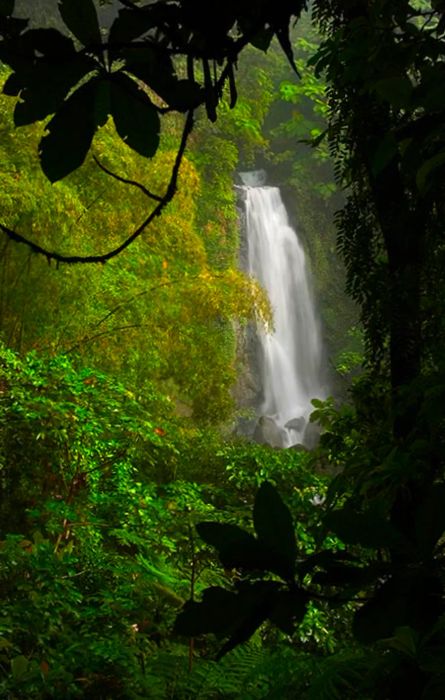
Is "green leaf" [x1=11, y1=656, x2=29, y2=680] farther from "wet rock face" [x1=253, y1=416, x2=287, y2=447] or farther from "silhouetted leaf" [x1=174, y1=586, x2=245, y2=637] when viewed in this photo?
"wet rock face" [x1=253, y1=416, x2=287, y2=447]

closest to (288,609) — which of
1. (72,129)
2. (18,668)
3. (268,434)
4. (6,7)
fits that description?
(72,129)

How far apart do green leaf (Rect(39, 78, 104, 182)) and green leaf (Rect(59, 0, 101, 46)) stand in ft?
0.09

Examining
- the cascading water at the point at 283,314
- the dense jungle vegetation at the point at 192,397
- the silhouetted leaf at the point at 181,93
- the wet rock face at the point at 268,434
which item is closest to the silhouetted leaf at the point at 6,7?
the dense jungle vegetation at the point at 192,397

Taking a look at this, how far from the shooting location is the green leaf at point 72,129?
461 millimetres

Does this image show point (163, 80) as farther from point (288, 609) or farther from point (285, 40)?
point (288, 609)

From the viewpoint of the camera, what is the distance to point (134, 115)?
1.59 feet

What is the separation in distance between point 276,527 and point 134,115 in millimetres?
314

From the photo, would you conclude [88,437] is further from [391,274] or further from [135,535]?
[391,274]

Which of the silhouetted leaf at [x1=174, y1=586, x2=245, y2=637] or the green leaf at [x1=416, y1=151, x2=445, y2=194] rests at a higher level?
the green leaf at [x1=416, y1=151, x2=445, y2=194]

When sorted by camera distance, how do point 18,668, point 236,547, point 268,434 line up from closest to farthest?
point 236,547, point 18,668, point 268,434

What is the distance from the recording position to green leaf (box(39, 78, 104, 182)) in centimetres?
46

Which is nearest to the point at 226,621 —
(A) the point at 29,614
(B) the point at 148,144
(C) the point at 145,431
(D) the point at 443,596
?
(D) the point at 443,596

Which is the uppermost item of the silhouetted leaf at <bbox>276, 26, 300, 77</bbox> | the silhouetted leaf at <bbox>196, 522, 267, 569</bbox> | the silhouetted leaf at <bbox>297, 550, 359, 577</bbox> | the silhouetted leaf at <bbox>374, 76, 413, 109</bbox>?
the silhouetted leaf at <bbox>374, 76, 413, 109</bbox>

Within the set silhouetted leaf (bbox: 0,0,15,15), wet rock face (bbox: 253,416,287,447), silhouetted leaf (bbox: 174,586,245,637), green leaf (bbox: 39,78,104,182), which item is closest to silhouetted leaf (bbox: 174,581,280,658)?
silhouetted leaf (bbox: 174,586,245,637)
